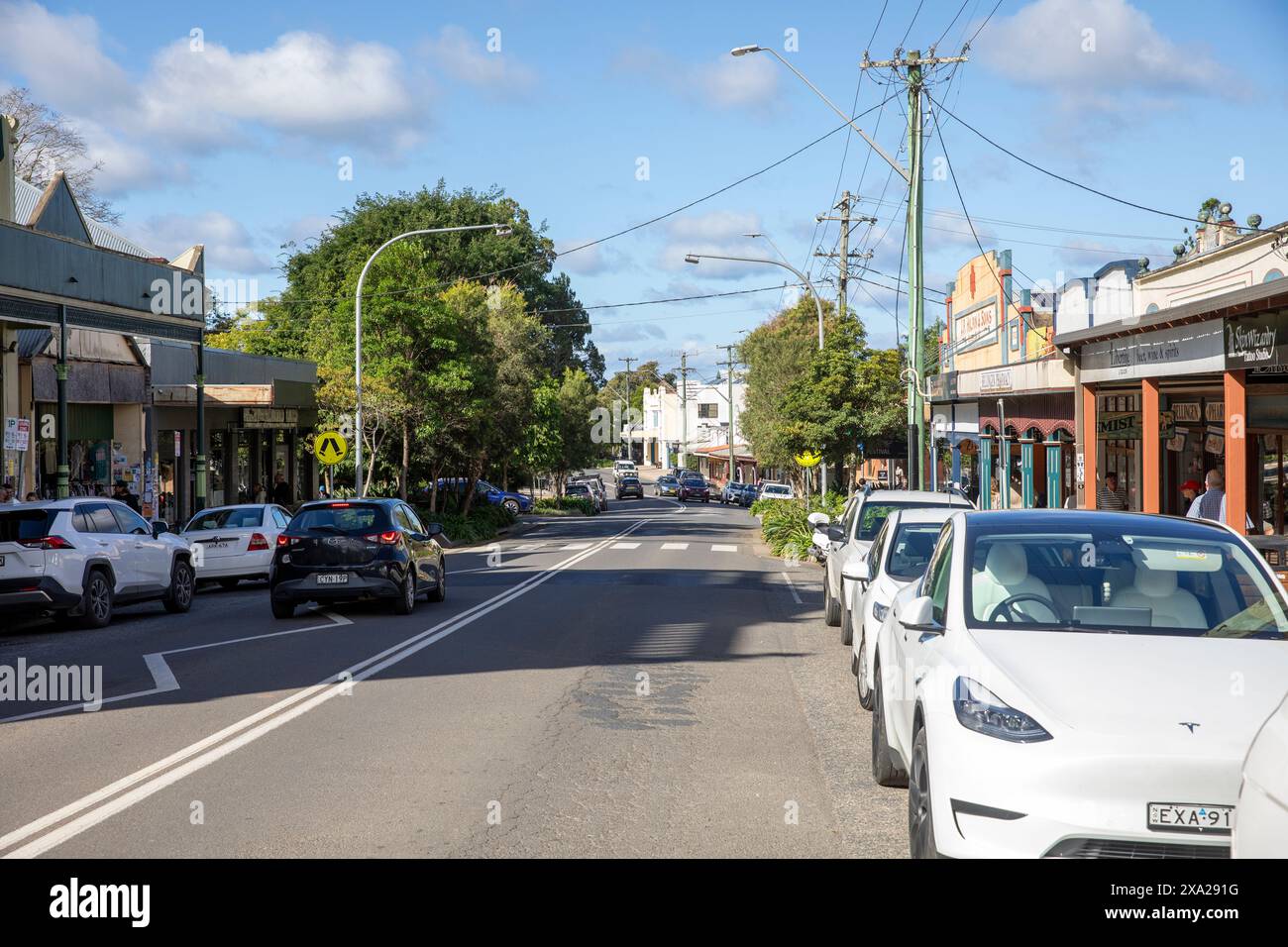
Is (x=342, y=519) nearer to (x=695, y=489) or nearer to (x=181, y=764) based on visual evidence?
(x=181, y=764)

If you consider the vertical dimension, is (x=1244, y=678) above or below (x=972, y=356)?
below

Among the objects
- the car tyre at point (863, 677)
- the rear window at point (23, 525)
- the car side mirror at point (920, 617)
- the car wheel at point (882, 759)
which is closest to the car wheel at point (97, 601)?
the rear window at point (23, 525)

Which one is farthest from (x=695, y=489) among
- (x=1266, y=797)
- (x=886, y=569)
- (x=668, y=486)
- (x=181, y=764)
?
(x=1266, y=797)

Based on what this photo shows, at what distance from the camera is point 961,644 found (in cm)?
589

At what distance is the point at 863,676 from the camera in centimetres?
1071

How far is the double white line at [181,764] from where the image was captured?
667cm

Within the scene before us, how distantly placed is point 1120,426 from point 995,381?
5.05 meters

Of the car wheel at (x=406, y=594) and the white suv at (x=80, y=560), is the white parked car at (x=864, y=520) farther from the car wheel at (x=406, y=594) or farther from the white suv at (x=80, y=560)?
the white suv at (x=80, y=560)

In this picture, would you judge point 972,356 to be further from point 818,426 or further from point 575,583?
point 575,583

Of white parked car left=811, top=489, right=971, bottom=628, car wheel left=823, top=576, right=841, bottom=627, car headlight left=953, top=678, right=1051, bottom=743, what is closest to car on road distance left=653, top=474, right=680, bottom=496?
car wheel left=823, top=576, right=841, bottom=627

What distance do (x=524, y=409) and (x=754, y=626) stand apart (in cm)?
3002

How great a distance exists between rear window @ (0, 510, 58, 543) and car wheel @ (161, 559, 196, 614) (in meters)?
2.73

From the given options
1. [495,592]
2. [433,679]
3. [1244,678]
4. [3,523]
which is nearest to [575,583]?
[495,592]

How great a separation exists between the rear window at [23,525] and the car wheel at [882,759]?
12.0 m
